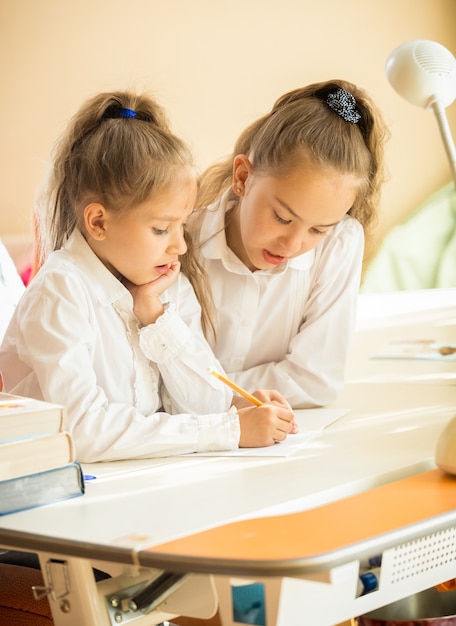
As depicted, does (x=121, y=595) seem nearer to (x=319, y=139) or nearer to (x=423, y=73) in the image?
(x=423, y=73)

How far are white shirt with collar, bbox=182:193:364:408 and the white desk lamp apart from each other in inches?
23.7

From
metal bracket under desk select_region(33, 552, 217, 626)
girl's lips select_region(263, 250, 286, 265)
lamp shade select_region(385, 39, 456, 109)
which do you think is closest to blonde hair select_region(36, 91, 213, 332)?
girl's lips select_region(263, 250, 286, 265)

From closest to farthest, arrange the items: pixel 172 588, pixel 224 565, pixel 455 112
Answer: pixel 224 565 → pixel 172 588 → pixel 455 112

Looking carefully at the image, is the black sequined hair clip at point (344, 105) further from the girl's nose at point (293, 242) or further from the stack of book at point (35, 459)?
the stack of book at point (35, 459)

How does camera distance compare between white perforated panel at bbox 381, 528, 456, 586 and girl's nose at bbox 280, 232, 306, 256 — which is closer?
white perforated panel at bbox 381, 528, 456, 586

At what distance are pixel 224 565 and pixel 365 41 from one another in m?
3.30

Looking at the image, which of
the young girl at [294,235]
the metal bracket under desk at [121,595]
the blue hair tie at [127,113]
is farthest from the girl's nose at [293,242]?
the metal bracket under desk at [121,595]

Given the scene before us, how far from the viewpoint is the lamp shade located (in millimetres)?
1245

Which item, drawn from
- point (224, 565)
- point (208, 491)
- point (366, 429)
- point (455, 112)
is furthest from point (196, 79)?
point (224, 565)

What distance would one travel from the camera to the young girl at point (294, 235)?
5.37 ft

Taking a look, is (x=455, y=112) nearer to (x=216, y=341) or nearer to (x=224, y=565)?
(x=216, y=341)

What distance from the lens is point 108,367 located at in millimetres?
1502

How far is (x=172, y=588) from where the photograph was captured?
0.99m

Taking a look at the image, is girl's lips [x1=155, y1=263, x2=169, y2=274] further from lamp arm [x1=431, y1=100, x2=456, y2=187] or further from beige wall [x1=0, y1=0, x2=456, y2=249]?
beige wall [x1=0, y1=0, x2=456, y2=249]
